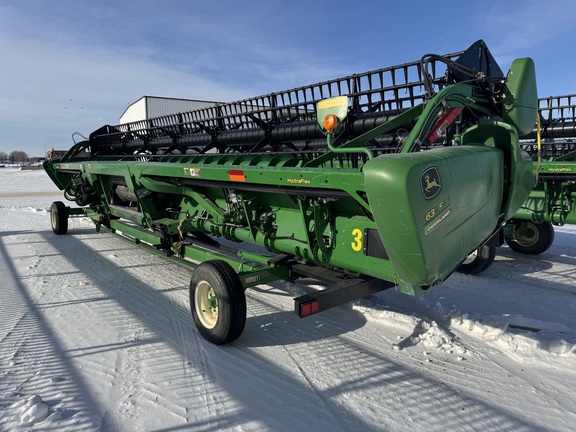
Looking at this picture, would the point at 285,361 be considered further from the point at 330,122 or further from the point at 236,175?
the point at 330,122

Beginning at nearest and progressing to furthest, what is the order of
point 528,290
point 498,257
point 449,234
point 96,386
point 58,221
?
point 449,234
point 96,386
point 528,290
point 498,257
point 58,221

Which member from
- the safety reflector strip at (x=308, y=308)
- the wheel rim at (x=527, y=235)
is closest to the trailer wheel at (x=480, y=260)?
the wheel rim at (x=527, y=235)

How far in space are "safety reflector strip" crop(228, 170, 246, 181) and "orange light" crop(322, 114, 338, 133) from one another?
3.04 ft

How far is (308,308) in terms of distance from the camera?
2.95 m

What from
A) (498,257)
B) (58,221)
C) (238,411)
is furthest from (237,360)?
(58,221)

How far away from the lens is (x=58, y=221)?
814 centimetres

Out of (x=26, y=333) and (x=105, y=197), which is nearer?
(x=26, y=333)

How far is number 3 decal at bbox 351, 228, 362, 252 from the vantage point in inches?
120

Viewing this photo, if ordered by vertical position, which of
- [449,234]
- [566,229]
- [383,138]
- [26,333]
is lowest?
[566,229]

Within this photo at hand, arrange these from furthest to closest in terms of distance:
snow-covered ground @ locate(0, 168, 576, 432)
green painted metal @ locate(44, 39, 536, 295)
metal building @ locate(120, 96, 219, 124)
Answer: metal building @ locate(120, 96, 219, 124), snow-covered ground @ locate(0, 168, 576, 432), green painted metal @ locate(44, 39, 536, 295)

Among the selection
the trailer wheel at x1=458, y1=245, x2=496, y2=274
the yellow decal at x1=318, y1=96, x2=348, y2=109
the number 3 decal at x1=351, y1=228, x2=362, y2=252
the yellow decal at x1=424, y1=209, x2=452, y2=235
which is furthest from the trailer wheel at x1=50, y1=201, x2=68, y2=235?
the yellow decal at x1=424, y1=209, x2=452, y2=235

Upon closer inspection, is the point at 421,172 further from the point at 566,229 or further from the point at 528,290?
the point at 566,229

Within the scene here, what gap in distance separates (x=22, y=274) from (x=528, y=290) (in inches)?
263

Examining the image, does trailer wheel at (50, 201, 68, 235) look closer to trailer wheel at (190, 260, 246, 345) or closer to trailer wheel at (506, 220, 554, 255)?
trailer wheel at (190, 260, 246, 345)
